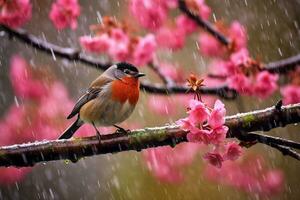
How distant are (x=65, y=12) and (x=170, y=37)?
55.9 inches

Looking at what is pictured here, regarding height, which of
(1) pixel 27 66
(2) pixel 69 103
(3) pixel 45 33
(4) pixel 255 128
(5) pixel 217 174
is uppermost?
(3) pixel 45 33

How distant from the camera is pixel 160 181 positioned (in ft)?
26.6

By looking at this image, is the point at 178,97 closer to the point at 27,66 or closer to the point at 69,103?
the point at 69,103

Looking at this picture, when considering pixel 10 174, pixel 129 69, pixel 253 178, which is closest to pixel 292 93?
pixel 129 69

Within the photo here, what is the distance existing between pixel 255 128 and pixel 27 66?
18.0ft

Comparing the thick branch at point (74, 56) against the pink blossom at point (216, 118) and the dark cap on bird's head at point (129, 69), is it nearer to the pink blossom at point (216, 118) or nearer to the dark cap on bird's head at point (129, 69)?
the dark cap on bird's head at point (129, 69)

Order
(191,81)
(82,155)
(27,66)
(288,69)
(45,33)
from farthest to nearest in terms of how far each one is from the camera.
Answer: (45,33), (27,66), (288,69), (82,155), (191,81)

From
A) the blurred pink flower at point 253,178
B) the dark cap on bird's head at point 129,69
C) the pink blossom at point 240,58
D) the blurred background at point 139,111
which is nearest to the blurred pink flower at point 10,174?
the blurred background at point 139,111

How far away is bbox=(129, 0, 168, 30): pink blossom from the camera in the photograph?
5832mm

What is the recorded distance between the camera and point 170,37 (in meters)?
6.49

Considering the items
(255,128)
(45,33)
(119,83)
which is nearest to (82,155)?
(255,128)

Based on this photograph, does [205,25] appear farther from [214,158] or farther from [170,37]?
[214,158]

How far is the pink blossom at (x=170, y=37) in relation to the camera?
6434 mm

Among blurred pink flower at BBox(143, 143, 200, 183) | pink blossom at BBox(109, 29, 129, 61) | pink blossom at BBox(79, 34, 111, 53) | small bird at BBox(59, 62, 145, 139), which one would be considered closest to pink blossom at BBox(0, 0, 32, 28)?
pink blossom at BBox(79, 34, 111, 53)
